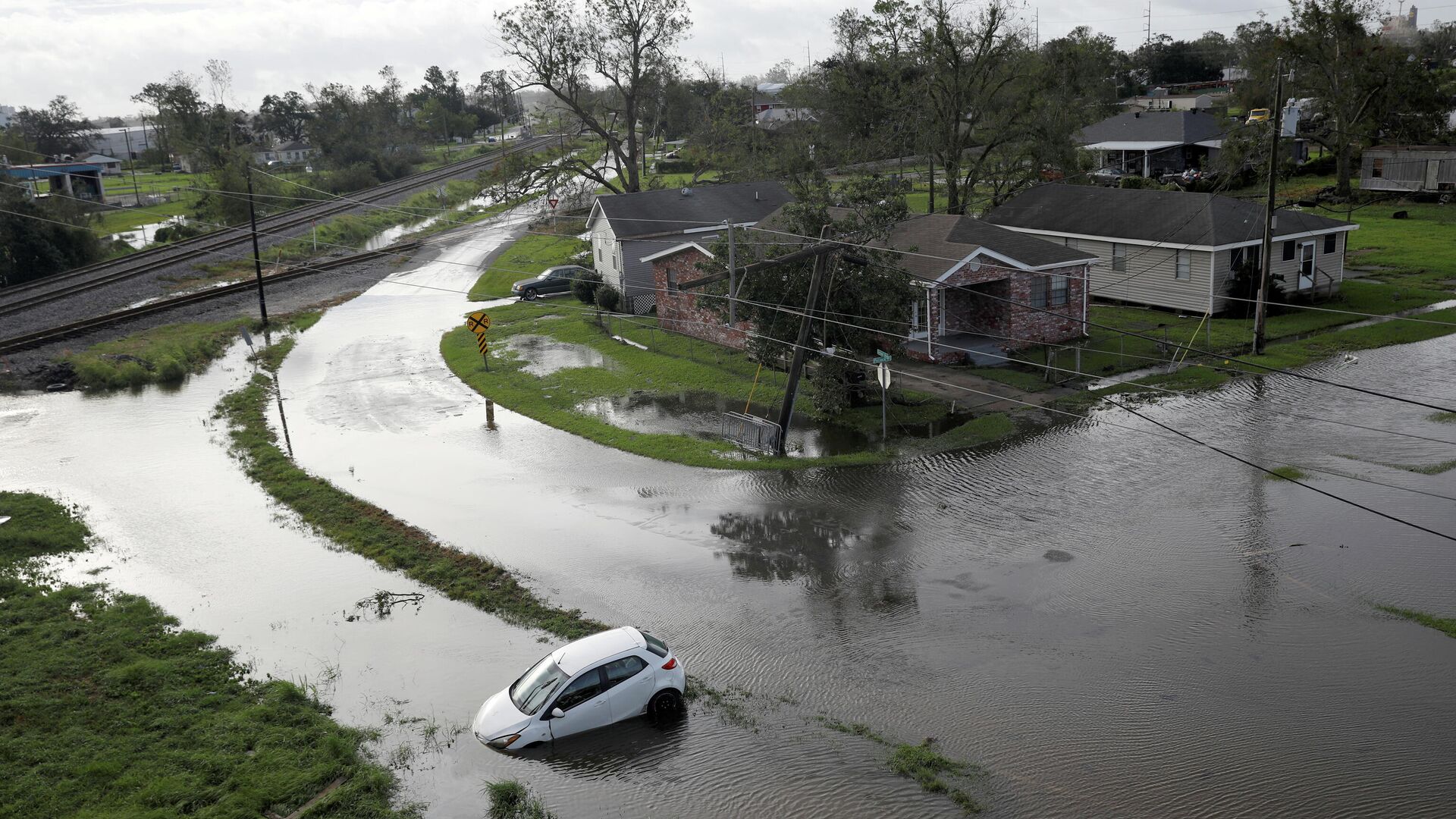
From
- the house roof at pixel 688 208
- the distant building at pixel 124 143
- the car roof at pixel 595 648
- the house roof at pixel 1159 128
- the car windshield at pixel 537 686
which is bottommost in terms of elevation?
the car windshield at pixel 537 686

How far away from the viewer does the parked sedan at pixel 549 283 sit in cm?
5175

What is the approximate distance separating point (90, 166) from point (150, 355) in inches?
2150

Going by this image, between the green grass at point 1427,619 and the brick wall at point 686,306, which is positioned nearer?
the green grass at point 1427,619

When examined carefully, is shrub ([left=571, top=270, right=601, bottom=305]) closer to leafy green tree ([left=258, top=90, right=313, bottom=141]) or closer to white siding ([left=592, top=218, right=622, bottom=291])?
white siding ([left=592, top=218, right=622, bottom=291])

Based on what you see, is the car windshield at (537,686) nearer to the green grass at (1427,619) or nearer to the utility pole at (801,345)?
the utility pole at (801,345)

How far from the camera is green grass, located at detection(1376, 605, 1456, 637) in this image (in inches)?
653

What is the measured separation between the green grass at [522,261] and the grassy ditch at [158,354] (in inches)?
390

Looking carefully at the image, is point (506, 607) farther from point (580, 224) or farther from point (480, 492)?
point (580, 224)

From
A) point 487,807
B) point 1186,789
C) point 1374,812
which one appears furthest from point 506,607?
point 1374,812

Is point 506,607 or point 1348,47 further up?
point 1348,47

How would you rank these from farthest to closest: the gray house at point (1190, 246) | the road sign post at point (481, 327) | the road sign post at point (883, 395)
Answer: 1. the gray house at point (1190, 246)
2. the road sign post at point (481, 327)
3. the road sign post at point (883, 395)

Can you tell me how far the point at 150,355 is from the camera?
133 feet

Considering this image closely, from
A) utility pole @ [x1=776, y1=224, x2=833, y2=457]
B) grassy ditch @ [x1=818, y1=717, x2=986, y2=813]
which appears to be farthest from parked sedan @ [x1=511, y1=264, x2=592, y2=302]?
grassy ditch @ [x1=818, y1=717, x2=986, y2=813]

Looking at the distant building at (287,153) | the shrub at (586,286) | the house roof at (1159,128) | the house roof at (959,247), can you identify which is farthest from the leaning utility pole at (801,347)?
the distant building at (287,153)
